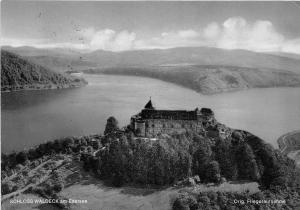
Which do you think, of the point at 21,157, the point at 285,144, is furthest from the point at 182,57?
the point at 21,157

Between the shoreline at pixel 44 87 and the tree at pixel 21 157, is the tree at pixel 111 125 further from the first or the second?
the shoreline at pixel 44 87

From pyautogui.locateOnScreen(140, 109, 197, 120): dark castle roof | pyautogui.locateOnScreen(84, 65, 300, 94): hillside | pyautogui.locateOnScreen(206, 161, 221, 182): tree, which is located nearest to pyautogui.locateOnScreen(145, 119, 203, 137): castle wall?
pyautogui.locateOnScreen(140, 109, 197, 120): dark castle roof

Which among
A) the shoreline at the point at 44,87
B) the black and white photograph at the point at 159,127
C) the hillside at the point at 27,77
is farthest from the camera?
the hillside at the point at 27,77

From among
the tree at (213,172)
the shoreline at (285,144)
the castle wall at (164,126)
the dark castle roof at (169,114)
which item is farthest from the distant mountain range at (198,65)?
the tree at (213,172)

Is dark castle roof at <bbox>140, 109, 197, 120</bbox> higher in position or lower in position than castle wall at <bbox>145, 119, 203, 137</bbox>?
higher

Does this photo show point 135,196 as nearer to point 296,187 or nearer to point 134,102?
point 134,102

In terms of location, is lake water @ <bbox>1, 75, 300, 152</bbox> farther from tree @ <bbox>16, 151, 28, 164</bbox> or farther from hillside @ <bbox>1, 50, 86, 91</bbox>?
hillside @ <bbox>1, 50, 86, 91</bbox>
